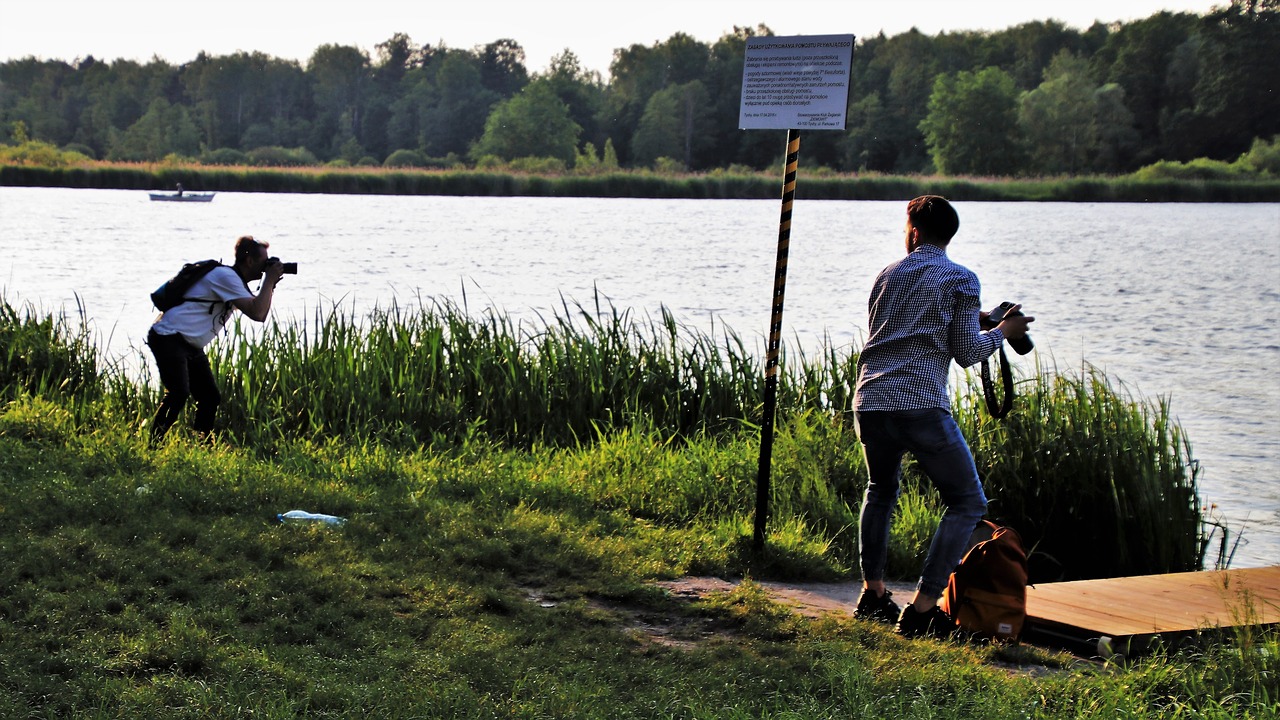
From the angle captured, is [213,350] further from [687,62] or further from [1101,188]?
[687,62]

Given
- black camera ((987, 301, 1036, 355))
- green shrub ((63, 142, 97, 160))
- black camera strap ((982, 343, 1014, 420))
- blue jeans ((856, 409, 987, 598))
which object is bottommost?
green shrub ((63, 142, 97, 160))

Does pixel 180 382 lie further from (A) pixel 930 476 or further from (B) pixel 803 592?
(A) pixel 930 476

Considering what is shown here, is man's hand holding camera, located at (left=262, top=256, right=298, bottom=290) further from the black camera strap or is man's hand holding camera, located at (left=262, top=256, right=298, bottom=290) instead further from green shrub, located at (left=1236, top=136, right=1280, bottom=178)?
green shrub, located at (left=1236, top=136, right=1280, bottom=178)

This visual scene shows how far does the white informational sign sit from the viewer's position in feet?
21.8

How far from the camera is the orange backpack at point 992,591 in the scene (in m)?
5.57

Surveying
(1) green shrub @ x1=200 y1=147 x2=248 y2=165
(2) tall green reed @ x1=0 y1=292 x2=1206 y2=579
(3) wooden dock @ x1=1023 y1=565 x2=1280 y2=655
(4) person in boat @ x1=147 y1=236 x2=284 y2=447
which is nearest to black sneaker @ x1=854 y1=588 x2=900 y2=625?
(3) wooden dock @ x1=1023 y1=565 x2=1280 y2=655

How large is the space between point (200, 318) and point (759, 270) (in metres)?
28.5

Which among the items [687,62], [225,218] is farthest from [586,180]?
[687,62]

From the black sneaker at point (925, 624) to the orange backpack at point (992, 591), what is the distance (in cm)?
5

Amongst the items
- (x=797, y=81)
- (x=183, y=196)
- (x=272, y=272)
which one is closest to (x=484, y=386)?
(x=272, y=272)

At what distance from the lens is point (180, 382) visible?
29.3 feet

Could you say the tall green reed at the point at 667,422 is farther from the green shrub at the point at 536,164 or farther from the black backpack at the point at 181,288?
the green shrub at the point at 536,164

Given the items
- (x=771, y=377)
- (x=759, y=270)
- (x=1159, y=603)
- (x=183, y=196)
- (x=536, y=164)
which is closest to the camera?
(x=1159, y=603)

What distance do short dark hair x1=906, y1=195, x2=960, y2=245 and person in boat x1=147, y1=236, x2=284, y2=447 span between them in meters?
4.85
